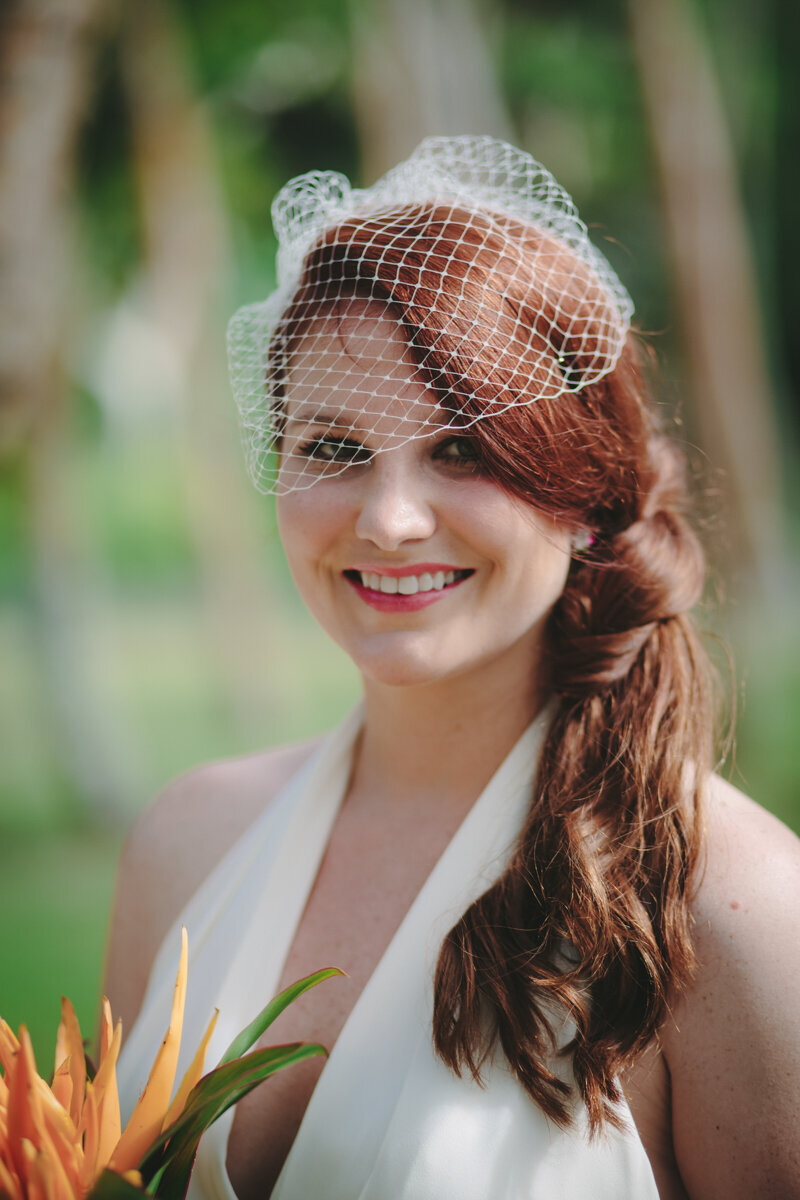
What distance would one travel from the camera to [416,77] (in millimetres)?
6590

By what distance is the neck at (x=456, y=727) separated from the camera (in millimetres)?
1987

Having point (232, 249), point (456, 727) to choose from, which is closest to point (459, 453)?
point (456, 727)

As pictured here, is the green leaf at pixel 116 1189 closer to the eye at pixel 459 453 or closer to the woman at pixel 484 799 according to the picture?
the woman at pixel 484 799

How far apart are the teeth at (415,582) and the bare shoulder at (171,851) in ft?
2.59

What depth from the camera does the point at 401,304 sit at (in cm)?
175

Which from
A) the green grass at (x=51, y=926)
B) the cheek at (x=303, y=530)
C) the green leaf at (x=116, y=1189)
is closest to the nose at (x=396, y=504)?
the cheek at (x=303, y=530)

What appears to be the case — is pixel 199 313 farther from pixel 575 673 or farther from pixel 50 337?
pixel 575 673

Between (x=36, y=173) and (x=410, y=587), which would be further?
(x=36, y=173)

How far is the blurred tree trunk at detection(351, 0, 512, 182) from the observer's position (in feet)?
21.5

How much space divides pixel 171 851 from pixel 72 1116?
3.11 ft

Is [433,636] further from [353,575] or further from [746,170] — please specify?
[746,170]

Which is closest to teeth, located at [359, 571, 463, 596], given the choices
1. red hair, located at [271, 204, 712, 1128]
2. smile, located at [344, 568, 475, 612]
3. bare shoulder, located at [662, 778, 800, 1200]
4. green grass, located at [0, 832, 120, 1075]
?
smile, located at [344, 568, 475, 612]

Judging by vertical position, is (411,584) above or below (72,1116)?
above

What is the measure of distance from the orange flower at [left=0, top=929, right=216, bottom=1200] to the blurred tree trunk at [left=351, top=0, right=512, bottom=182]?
20.4 ft
